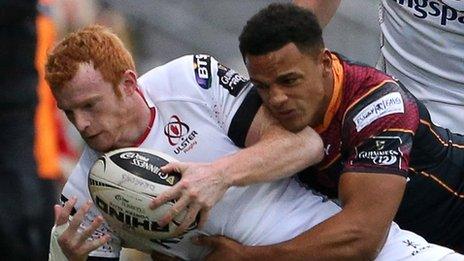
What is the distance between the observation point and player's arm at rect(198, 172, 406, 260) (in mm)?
5266

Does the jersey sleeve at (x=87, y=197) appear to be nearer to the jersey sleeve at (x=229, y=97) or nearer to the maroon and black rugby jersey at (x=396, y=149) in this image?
the jersey sleeve at (x=229, y=97)

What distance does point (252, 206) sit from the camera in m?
5.46

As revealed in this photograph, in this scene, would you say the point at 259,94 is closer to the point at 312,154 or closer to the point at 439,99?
the point at 312,154

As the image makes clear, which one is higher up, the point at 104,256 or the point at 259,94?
the point at 259,94

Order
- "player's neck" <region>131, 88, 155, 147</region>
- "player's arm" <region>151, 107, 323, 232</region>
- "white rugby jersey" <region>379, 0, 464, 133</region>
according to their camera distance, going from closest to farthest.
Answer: "player's arm" <region>151, 107, 323, 232</region> < "player's neck" <region>131, 88, 155, 147</region> < "white rugby jersey" <region>379, 0, 464, 133</region>

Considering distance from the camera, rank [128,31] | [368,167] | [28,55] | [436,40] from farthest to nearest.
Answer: [128,31] → [28,55] → [436,40] → [368,167]

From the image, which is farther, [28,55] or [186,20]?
[186,20]

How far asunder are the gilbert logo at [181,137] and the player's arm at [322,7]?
2.95 feet

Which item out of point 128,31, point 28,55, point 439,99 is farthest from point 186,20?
point 439,99

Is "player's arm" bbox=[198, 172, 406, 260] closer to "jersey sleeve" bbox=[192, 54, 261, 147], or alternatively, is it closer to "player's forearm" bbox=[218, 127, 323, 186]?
"player's forearm" bbox=[218, 127, 323, 186]

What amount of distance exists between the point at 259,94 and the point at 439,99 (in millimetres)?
1047

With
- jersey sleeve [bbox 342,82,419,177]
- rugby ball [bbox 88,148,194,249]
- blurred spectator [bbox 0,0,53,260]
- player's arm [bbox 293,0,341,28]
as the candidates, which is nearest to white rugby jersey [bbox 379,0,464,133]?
player's arm [bbox 293,0,341,28]

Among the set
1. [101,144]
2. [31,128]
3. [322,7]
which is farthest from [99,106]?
[31,128]

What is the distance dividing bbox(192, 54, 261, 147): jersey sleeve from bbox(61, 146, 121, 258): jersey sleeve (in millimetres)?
405
